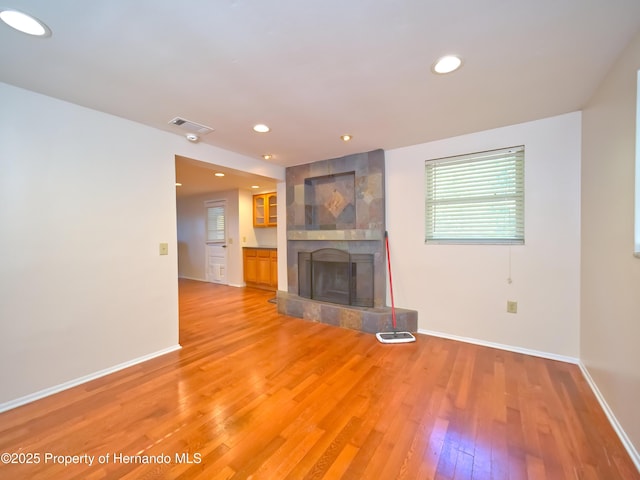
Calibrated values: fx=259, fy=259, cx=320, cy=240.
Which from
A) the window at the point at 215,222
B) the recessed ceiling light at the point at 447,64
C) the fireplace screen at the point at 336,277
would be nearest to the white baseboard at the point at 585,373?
the fireplace screen at the point at 336,277

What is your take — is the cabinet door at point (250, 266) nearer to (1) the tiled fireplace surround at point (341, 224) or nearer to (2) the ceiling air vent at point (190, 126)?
(1) the tiled fireplace surround at point (341, 224)

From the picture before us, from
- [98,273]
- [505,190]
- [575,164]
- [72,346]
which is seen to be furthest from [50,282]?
[575,164]

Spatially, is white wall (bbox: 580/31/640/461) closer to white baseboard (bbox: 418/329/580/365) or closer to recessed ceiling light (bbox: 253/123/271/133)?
white baseboard (bbox: 418/329/580/365)

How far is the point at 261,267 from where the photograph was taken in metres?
5.72

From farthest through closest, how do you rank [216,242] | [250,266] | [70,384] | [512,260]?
[216,242] < [250,266] < [512,260] < [70,384]

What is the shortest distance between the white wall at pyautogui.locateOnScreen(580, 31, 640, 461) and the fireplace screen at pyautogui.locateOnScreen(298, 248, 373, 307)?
2.03 meters

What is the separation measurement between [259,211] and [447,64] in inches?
200

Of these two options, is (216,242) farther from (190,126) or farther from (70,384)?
(70,384)

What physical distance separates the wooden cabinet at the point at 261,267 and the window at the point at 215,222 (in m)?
0.89

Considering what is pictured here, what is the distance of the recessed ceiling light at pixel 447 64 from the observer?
1570 millimetres

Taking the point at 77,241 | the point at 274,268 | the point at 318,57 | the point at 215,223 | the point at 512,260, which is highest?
the point at 318,57

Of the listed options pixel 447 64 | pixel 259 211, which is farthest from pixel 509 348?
pixel 259 211

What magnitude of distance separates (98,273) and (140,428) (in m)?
1.34

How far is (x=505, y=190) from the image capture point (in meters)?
2.66
